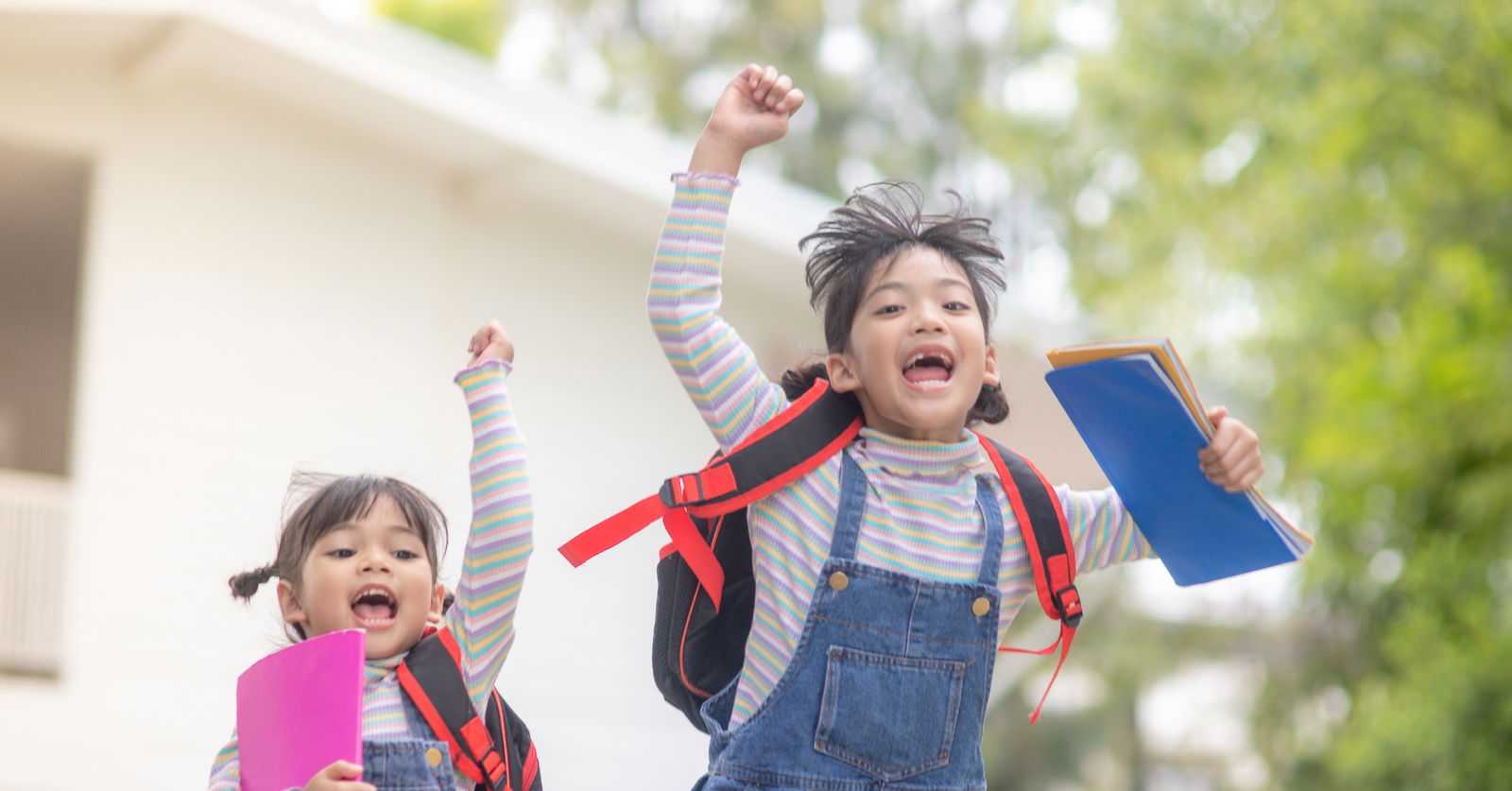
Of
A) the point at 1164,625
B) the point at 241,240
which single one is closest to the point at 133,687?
the point at 241,240

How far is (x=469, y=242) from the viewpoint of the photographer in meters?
7.63

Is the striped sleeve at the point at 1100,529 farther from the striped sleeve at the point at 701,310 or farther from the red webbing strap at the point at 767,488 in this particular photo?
the striped sleeve at the point at 701,310

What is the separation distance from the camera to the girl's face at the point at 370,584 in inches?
89.0

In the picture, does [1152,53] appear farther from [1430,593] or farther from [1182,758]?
[1182,758]

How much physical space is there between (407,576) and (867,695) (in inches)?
25.0

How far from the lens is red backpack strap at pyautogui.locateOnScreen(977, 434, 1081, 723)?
2256 millimetres

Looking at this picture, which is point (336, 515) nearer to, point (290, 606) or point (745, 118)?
point (290, 606)

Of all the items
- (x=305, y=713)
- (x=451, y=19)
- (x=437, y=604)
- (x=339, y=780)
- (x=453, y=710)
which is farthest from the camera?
(x=451, y=19)

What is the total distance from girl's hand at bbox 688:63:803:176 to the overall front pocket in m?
0.64

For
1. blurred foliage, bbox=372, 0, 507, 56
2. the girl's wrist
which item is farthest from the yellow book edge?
blurred foliage, bbox=372, 0, 507, 56

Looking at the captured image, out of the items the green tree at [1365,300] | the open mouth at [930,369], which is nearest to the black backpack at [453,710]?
the open mouth at [930,369]

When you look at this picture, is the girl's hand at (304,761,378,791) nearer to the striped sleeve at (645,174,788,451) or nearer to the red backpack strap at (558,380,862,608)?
the red backpack strap at (558,380,862,608)

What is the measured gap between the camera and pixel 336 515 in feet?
7.66

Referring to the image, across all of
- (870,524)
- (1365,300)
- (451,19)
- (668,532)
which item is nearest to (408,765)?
(668,532)
